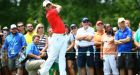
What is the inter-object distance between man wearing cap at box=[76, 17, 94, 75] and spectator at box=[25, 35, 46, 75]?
1.20m

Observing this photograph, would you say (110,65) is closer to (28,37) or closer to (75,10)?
(28,37)

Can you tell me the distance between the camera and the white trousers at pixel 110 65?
1889 cm

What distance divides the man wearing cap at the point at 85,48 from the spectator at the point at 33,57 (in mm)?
1202

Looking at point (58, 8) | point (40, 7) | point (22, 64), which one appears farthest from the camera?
point (40, 7)

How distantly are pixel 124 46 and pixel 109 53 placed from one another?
667 millimetres

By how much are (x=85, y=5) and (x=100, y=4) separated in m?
1.23

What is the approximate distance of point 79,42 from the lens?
19359 millimetres

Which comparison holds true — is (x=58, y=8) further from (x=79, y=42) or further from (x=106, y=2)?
(x=106, y=2)

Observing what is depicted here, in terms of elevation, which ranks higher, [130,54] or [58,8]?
[58,8]

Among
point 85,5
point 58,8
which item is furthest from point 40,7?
point 58,8

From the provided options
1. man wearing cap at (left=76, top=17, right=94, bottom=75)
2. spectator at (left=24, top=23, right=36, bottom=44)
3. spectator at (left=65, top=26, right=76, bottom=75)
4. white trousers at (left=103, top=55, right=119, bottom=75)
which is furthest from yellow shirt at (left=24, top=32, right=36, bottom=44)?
white trousers at (left=103, top=55, right=119, bottom=75)

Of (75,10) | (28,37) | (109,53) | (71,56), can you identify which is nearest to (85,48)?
(109,53)

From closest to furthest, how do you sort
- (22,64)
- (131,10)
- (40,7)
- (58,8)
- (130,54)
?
(58,8) < (130,54) < (22,64) < (131,10) < (40,7)

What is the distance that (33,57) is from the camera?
19.0 metres
